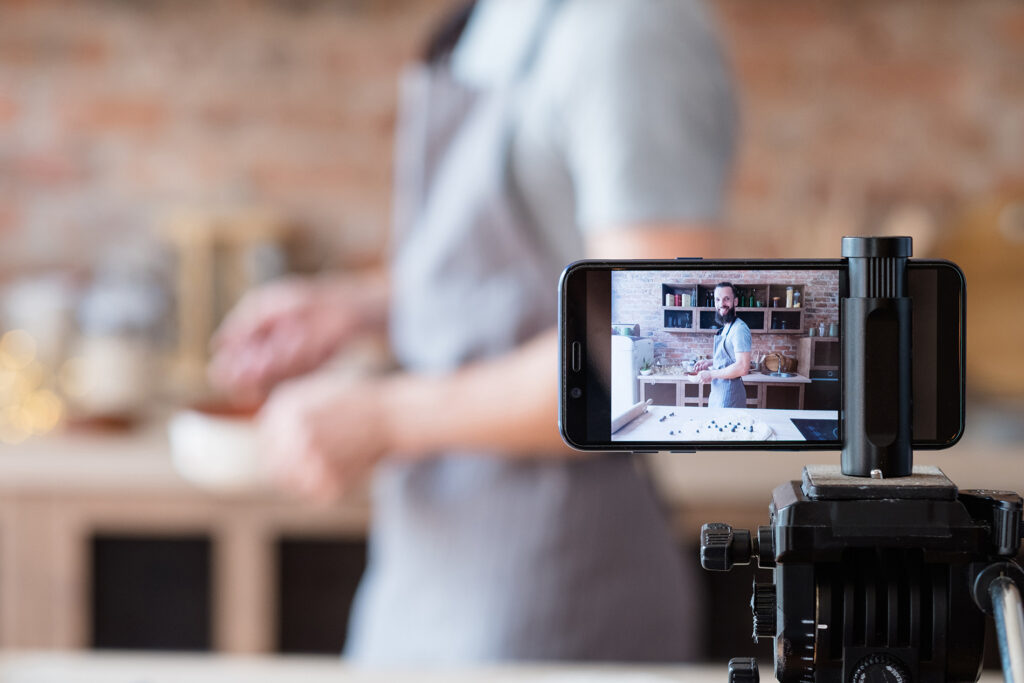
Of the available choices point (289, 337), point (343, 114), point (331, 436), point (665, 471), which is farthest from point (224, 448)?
point (343, 114)

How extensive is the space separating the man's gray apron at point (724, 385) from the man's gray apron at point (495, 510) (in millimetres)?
462

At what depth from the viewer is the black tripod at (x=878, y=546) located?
1.04ft

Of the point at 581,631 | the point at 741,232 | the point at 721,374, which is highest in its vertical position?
the point at 741,232

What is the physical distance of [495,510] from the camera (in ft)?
2.74

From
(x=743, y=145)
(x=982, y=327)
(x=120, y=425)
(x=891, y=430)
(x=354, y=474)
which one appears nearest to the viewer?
(x=891, y=430)

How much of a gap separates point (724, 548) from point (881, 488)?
0.17ft

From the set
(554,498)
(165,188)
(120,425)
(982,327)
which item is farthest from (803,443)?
(165,188)

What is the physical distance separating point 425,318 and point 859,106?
1.44m

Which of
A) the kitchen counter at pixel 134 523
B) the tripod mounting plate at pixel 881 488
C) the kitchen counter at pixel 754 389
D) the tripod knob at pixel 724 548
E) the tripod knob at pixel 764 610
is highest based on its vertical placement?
the kitchen counter at pixel 754 389

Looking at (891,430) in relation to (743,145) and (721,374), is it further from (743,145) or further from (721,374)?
(743,145)

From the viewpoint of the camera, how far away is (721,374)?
0.34 m

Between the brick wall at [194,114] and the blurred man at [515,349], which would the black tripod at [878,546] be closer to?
the blurred man at [515,349]

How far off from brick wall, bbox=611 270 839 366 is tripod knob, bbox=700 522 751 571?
58 mm

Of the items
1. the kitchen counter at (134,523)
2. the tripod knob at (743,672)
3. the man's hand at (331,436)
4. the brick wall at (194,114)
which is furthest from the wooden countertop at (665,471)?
the tripod knob at (743,672)
